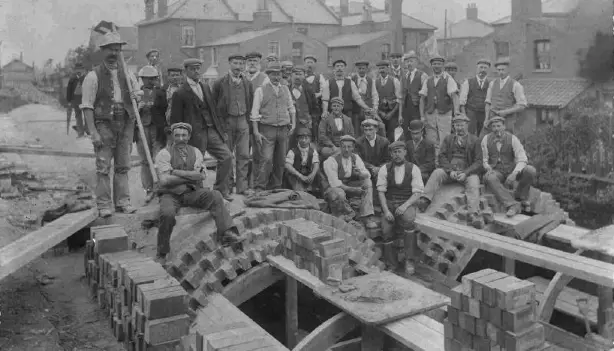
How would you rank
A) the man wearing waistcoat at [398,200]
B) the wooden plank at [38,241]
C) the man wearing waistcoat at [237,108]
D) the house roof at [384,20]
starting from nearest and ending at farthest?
the wooden plank at [38,241]
the man wearing waistcoat at [237,108]
the man wearing waistcoat at [398,200]
the house roof at [384,20]

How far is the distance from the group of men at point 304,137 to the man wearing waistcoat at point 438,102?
19 millimetres

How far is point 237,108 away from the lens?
31.2ft

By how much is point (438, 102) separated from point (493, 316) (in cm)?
690

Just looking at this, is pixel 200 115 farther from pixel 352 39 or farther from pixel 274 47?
pixel 352 39

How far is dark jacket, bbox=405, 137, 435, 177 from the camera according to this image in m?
10.9

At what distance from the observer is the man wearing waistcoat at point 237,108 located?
9461 millimetres

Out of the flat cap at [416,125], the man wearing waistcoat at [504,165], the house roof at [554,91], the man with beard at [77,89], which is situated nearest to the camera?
the man wearing waistcoat at [504,165]

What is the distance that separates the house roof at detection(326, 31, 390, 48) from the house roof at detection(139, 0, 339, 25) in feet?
5.80

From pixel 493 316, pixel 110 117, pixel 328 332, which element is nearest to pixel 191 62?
pixel 110 117

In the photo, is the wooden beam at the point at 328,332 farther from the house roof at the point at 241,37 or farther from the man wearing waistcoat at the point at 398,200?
the house roof at the point at 241,37

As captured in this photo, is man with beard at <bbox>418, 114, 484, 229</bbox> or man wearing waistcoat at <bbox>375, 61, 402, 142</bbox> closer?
man with beard at <bbox>418, 114, 484, 229</bbox>

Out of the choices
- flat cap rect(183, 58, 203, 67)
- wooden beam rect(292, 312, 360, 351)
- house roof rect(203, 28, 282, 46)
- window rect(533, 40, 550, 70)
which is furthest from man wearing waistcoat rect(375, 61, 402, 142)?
house roof rect(203, 28, 282, 46)

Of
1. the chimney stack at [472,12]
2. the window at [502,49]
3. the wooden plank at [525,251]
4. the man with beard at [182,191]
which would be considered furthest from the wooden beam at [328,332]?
the chimney stack at [472,12]

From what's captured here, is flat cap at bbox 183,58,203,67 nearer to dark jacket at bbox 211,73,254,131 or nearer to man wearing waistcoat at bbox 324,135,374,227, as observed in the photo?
dark jacket at bbox 211,73,254,131
